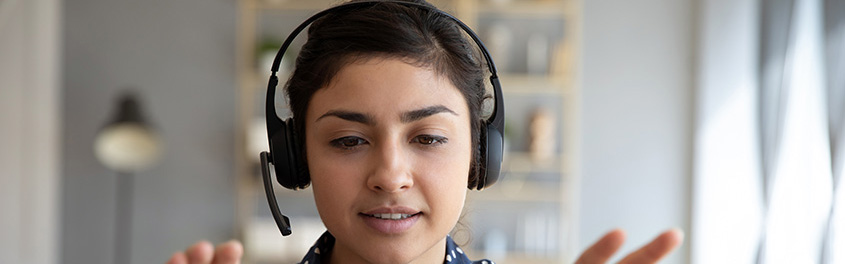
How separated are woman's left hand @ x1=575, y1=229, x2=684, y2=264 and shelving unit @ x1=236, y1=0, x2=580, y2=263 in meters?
2.78

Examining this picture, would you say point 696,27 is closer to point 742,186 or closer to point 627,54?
point 627,54

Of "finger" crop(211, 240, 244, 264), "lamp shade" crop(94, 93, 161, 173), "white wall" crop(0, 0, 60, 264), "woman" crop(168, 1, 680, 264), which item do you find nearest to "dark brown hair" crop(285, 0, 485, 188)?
"woman" crop(168, 1, 680, 264)

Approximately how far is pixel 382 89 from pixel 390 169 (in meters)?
0.08

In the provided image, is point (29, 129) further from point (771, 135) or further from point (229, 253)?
point (229, 253)

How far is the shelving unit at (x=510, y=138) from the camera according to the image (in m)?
3.76

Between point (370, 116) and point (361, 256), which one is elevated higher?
point (370, 116)

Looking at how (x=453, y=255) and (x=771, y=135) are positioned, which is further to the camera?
(x=771, y=135)

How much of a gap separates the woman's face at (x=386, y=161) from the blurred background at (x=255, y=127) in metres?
2.84

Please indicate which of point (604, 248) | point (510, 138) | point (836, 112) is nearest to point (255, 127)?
point (510, 138)

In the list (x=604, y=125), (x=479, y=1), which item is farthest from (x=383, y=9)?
(x=604, y=125)

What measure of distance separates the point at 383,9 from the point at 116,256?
3.64 meters

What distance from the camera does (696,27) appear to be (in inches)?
157

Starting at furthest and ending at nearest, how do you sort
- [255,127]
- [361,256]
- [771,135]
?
[255,127] < [771,135] < [361,256]

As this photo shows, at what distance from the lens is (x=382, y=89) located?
32.8 inches
